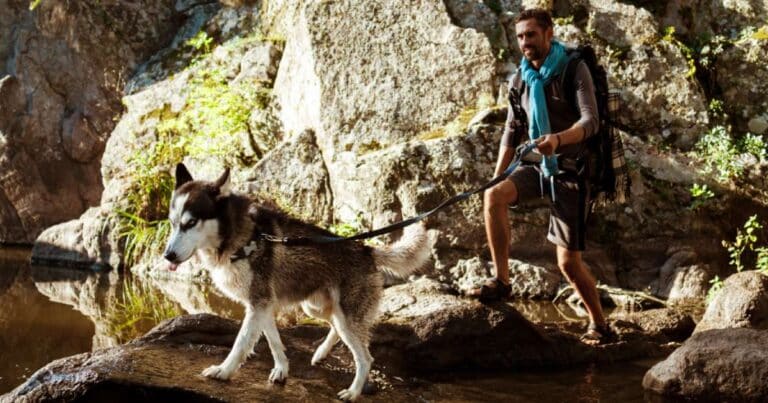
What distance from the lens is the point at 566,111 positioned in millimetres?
5469

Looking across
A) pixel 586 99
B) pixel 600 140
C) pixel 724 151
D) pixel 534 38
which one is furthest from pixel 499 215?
pixel 724 151

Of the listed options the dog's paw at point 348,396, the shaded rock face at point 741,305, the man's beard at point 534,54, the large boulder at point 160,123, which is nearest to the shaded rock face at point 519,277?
the shaded rock face at point 741,305

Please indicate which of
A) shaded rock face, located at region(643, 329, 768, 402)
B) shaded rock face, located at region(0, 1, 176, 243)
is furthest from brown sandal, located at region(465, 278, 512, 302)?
shaded rock face, located at region(0, 1, 176, 243)

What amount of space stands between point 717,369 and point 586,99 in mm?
1984

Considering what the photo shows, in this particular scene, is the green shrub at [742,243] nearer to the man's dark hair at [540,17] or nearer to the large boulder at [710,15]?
the large boulder at [710,15]

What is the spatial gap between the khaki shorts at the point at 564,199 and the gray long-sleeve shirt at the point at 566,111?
0.23 meters

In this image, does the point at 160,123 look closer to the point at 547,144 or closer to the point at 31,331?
the point at 31,331

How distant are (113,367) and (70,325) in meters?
3.33

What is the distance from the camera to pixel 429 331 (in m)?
5.54

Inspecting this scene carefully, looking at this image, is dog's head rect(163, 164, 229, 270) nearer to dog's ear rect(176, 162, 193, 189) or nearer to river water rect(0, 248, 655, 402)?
dog's ear rect(176, 162, 193, 189)

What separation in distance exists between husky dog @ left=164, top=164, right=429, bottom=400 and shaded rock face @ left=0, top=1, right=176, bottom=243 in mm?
9057

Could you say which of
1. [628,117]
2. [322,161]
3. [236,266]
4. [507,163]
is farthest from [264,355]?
[628,117]

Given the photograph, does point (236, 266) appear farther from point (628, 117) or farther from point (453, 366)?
point (628, 117)

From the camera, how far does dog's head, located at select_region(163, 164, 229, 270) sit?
403 centimetres
